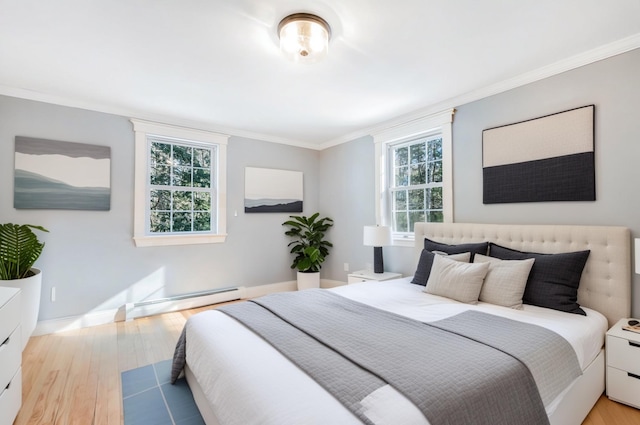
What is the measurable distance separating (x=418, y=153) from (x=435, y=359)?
114 inches

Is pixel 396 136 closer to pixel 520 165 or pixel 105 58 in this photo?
pixel 520 165

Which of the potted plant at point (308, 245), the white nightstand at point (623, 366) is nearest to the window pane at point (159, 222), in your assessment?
the potted plant at point (308, 245)

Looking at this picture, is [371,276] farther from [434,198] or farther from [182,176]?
[182,176]

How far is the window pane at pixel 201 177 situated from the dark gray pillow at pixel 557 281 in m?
3.80

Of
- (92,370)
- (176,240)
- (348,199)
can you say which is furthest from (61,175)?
(348,199)

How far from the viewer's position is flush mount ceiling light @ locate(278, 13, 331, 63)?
6.14ft

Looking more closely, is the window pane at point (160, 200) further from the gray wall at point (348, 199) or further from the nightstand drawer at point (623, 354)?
the nightstand drawer at point (623, 354)

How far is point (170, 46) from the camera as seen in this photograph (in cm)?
219

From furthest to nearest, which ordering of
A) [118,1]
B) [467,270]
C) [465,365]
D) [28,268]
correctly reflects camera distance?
[28,268] → [467,270] → [118,1] → [465,365]

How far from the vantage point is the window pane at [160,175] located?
148 inches

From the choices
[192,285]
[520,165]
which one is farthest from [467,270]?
[192,285]

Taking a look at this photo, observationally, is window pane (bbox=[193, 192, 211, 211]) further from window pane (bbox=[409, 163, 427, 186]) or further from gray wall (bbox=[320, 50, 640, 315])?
window pane (bbox=[409, 163, 427, 186])

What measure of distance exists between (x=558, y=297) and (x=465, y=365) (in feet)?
4.43

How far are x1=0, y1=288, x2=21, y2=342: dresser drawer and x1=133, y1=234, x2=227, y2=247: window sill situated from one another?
1.75 metres
